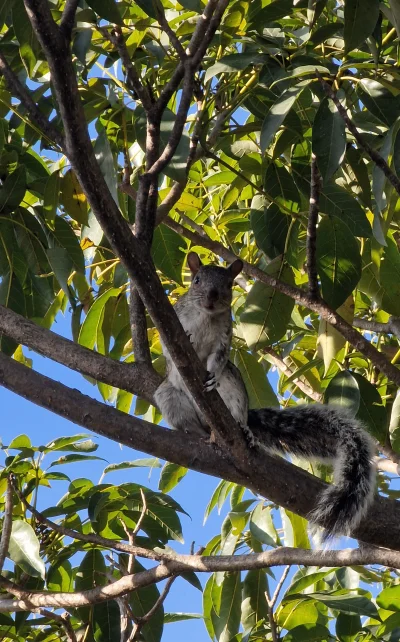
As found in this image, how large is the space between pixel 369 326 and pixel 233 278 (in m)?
0.49

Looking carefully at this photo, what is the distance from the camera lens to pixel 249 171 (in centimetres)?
248

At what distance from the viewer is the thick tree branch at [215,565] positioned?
1.88 meters

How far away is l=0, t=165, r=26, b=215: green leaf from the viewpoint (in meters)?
2.17

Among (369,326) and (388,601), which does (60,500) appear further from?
(369,326)

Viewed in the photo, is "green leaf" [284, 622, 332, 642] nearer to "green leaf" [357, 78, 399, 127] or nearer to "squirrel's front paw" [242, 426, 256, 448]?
"squirrel's front paw" [242, 426, 256, 448]

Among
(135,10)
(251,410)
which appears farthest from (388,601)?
(135,10)

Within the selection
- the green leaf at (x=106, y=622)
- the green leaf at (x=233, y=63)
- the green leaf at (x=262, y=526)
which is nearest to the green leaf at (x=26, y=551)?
the green leaf at (x=106, y=622)

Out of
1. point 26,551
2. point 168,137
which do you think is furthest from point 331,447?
point 168,137

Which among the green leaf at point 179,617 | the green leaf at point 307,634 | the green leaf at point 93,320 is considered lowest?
the green leaf at point 307,634

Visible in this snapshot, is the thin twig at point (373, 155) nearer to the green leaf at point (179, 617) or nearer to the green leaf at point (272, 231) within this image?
the green leaf at point (272, 231)

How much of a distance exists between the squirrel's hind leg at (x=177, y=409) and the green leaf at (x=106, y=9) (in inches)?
41.4

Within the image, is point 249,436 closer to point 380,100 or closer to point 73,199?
point 73,199

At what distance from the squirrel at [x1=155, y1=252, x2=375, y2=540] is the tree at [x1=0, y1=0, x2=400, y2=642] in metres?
0.05

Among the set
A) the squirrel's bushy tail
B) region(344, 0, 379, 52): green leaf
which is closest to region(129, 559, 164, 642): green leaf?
the squirrel's bushy tail
